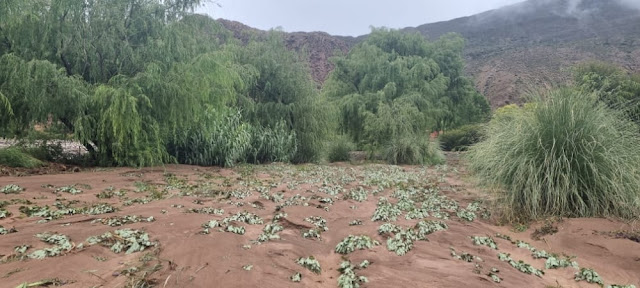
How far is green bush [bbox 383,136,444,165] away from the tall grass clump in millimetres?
9939

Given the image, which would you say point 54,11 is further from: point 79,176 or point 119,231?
point 119,231

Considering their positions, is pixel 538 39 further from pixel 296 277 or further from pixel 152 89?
pixel 296 277

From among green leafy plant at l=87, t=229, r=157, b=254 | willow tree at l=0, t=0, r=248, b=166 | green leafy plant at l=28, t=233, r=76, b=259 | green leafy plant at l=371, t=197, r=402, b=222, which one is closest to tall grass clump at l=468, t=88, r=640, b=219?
green leafy plant at l=371, t=197, r=402, b=222

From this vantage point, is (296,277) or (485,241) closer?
(296,277)

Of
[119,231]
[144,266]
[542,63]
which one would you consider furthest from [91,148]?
[542,63]

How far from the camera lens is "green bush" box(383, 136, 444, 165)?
51.2 ft

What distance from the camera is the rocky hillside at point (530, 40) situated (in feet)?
127

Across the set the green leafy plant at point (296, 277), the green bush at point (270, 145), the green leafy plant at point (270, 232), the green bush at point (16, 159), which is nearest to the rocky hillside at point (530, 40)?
the green bush at point (270, 145)

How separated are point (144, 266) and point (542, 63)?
147 feet

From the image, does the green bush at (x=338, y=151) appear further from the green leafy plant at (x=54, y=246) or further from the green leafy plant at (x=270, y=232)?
the green leafy plant at (x=54, y=246)

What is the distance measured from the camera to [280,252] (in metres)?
3.49

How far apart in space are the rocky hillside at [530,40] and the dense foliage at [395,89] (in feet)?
26.5

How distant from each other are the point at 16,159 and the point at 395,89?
48.1 feet

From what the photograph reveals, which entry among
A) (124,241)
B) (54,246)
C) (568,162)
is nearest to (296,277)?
(124,241)
